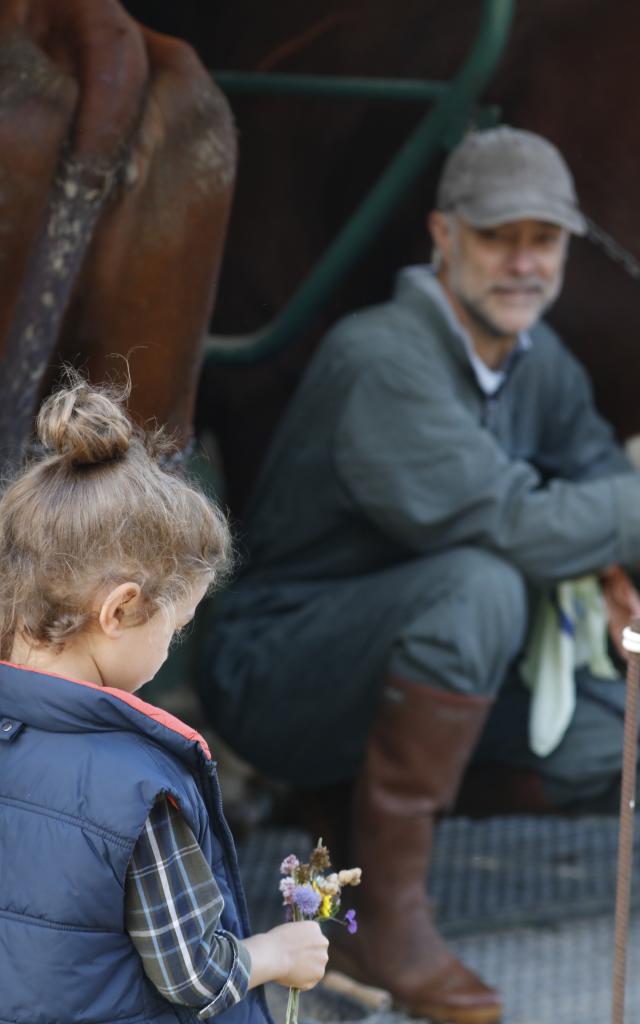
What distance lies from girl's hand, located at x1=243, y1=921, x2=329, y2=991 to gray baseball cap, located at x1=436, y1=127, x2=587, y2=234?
1483mm

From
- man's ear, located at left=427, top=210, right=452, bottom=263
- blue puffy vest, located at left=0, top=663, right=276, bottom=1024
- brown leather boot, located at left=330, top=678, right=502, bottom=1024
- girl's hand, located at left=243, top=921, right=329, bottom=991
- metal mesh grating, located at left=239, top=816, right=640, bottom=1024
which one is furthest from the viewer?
man's ear, located at left=427, top=210, right=452, bottom=263

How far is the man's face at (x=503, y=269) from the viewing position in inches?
98.0

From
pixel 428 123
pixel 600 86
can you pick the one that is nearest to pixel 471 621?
pixel 428 123

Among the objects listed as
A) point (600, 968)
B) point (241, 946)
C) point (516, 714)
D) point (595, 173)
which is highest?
point (595, 173)

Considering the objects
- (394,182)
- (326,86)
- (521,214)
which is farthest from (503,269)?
(326,86)

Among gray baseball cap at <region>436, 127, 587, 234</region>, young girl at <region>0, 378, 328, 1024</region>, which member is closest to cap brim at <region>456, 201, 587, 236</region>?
gray baseball cap at <region>436, 127, 587, 234</region>

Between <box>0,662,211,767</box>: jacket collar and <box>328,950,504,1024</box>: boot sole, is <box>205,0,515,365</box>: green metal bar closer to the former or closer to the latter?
<box>328,950,504,1024</box>: boot sole

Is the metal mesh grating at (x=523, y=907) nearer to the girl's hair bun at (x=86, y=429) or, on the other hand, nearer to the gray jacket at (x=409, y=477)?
the gray jacket at (x=409, y=477)

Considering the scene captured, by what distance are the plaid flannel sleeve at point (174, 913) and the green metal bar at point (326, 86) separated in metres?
1.59

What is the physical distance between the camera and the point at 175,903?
114 centimetres

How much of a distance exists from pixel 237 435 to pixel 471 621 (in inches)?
34.5

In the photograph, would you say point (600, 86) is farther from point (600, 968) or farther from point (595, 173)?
point (600, 968)

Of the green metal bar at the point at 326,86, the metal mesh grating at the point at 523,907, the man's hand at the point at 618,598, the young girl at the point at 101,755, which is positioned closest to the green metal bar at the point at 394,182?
the green metal bar at the point at 326,86

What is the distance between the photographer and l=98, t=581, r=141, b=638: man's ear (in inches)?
45.1
